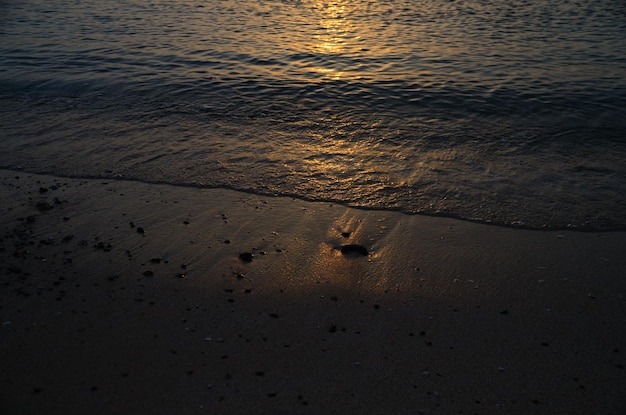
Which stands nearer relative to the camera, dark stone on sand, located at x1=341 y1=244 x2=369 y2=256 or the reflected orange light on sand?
dark stone on sand, located at x1=341 y1=244 x2=369 y2=256

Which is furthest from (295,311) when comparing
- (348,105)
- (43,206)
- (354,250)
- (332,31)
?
(332,31)

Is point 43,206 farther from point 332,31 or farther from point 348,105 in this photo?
point 332,31

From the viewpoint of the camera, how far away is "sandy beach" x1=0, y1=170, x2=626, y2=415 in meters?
3.10

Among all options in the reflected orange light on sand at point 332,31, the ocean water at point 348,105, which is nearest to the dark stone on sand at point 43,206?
the ocean water at point 348,105

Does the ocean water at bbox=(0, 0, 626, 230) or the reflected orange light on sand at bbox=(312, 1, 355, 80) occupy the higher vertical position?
the ocean water at bbox=(0, 0, 626, 230)

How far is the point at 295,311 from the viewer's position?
385 centimetres

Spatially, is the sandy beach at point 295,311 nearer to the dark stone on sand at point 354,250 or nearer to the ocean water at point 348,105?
the dark stone on sand at point 354,250

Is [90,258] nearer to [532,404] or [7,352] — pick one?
[7,352]

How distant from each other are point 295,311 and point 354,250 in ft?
3.18

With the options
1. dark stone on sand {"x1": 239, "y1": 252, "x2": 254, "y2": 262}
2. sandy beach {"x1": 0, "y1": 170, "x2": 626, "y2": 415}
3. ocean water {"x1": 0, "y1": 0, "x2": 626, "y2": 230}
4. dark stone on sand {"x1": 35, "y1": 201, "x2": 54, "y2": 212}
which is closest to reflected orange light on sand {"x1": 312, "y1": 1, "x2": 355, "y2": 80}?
ocean water {"x1": 0, "y1": 0, "x2": 626, "y2": 230}

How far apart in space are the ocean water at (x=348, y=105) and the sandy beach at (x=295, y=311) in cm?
73

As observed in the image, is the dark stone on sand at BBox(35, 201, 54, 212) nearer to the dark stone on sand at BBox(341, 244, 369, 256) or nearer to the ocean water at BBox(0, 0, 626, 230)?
the ocean water at BBox(0, 0, 626, 230)

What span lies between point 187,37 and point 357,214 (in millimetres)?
9944

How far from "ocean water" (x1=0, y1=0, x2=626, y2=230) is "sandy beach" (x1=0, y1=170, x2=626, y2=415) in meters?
0.73
